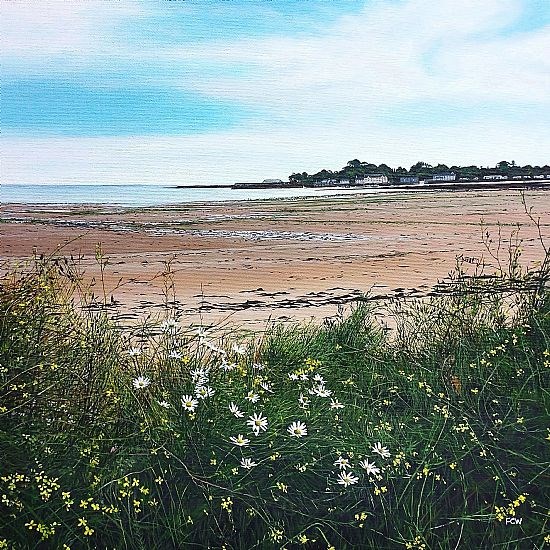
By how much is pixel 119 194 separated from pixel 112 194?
0.06 feet

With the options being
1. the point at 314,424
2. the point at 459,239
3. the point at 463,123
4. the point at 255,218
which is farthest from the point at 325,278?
the point at 314,424

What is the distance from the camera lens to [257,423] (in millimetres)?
1322

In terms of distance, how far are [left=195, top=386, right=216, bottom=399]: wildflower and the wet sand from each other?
63 cm

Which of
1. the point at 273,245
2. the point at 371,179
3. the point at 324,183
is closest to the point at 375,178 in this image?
the point at 371,179

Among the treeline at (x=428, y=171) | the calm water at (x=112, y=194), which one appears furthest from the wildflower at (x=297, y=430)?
the treeline at (x=428, y=171)

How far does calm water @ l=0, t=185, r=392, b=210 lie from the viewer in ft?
6.61

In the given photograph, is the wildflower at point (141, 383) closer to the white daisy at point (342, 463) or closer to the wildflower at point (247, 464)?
the wildflower at point (247, 464)

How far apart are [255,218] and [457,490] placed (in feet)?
3.62

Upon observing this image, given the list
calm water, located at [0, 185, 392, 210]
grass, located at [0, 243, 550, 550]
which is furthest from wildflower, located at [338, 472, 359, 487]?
calm water, located at [0, 185, 392, 210]

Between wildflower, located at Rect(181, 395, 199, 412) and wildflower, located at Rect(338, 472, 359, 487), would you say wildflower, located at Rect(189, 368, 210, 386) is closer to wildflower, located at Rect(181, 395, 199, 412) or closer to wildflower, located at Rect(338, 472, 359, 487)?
wildflower, located at Rect(181, 395, 199, 412)

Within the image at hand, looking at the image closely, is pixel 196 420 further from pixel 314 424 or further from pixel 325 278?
pixel 325 278

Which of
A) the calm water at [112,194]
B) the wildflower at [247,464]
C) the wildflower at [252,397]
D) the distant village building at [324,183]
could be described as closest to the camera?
the wildflower at [247,464]

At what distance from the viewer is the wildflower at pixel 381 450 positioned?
1.32 meters

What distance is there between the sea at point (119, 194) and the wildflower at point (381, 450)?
98 cm
